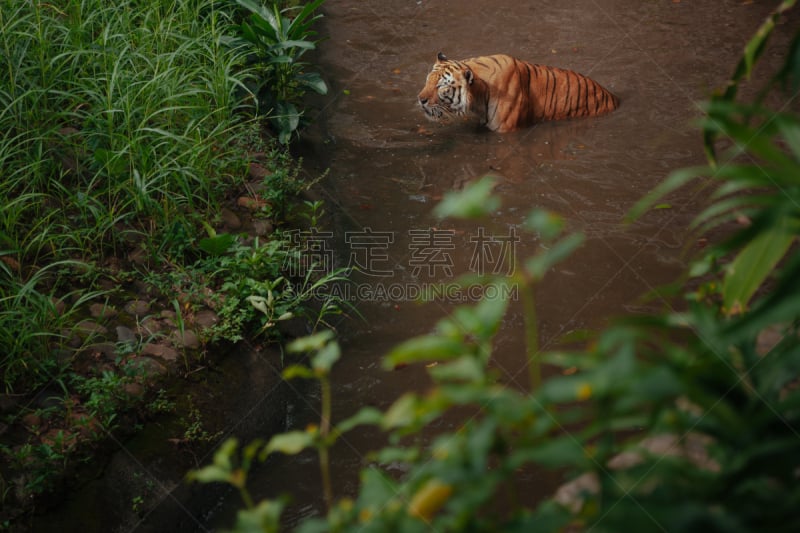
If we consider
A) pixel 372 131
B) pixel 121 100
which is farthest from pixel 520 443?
pixel 372 131

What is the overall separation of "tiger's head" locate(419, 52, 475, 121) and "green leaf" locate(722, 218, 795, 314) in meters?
3.98

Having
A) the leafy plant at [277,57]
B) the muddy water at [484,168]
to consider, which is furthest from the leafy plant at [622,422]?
the leafy plant at [277,57]

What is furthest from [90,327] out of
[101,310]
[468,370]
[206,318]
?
[468,370]

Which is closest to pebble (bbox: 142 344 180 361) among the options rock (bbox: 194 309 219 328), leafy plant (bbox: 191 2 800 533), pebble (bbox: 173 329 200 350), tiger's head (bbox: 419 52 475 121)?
pebble (bbox: 173 329 200 350)

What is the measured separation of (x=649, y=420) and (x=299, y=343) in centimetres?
65

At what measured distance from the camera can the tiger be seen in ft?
18.6

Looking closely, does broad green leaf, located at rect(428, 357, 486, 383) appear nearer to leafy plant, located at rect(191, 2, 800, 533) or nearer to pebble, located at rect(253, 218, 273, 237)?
leafy plant, located at rect(191, 2, 800, 533)

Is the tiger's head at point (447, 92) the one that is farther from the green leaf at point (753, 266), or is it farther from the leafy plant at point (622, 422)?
the leafy plant at point (622, 422)

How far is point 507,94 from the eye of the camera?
223 inches

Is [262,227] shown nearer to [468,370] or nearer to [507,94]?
[507,94]

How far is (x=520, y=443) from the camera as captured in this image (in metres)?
1.09

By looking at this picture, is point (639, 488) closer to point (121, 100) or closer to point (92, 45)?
point (121, 100)

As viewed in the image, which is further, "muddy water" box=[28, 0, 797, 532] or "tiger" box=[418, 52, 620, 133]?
"tiger" box=[418, 52, 620, 133]

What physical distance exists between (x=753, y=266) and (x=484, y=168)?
140 inches
